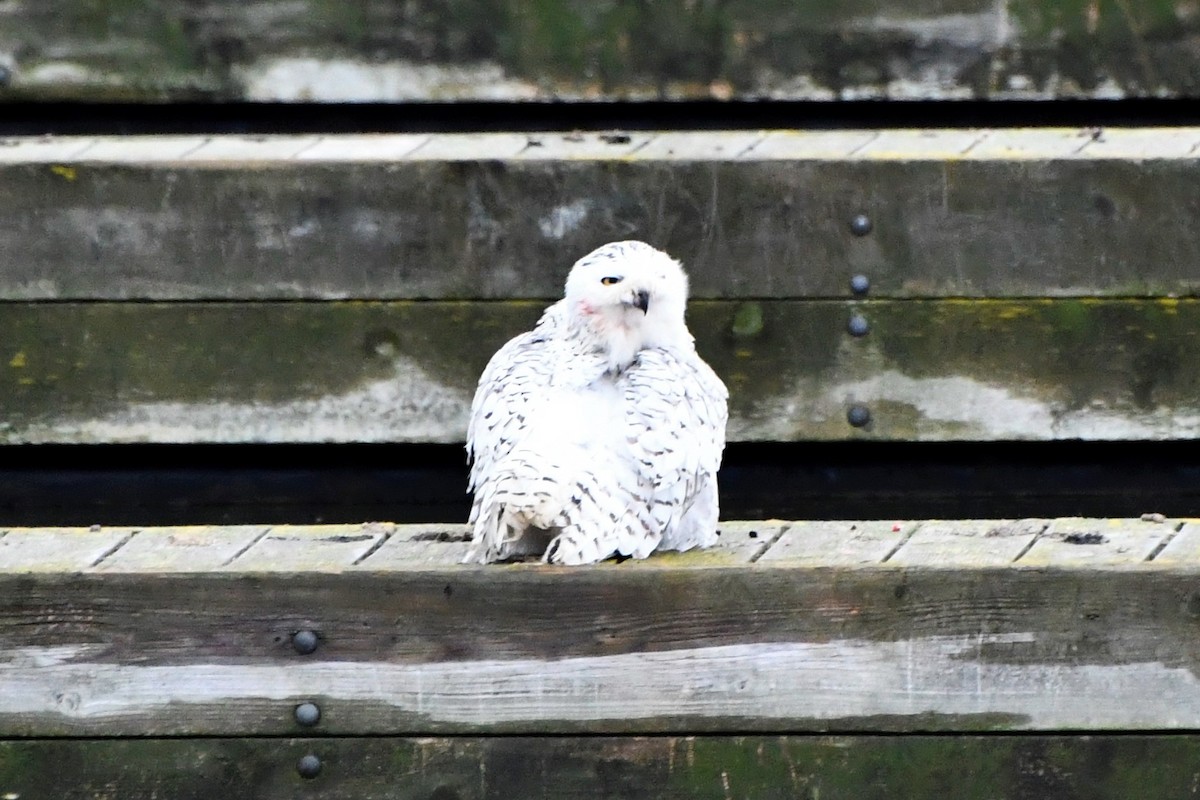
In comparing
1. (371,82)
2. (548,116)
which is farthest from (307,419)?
(548,116)

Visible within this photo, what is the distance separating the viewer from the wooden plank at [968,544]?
11.2 ft

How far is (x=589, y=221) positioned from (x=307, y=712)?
2151 mm

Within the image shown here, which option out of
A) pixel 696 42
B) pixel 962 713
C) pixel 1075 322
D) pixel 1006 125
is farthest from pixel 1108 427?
pixel 962 713

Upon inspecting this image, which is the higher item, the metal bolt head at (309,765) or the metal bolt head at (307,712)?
the metal bolt head at (307,712)

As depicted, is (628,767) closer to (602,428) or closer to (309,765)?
(309,765)

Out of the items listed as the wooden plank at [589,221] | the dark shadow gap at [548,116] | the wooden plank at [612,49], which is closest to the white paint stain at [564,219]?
the wooden plank at [589,221]

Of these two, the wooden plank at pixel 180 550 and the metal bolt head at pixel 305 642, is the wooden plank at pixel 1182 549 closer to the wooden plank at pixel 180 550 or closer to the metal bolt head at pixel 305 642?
the metal bolt head at pixel 305 642

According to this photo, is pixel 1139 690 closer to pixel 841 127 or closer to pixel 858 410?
pixel 858 410

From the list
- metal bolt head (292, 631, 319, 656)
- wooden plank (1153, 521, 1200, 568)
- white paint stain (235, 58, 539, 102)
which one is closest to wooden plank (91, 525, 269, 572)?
metal bolt head (292, 631, 319, 656)

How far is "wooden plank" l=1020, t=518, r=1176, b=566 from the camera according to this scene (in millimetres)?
3414

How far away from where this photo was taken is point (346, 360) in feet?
17.2

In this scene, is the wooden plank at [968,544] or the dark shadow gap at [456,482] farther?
the dark shadow gap at [456,482]

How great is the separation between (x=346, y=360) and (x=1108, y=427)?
226cm

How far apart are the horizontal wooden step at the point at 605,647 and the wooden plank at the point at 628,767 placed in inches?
1.4
